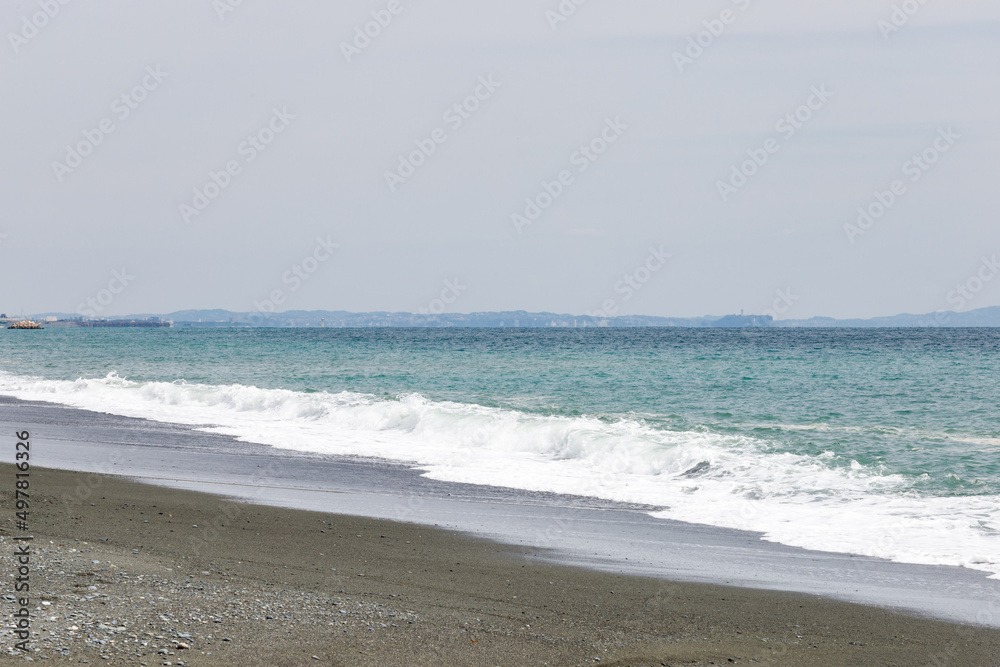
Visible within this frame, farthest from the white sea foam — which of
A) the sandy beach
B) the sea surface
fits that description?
the sandy beach

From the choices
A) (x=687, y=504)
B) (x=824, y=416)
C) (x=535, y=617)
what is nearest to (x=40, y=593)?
(x=535, y=617)

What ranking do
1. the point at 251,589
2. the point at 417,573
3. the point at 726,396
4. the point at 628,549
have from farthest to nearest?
the point at 726,396 → the point at 628,549 → the point at 417,573 → the point at 251,589

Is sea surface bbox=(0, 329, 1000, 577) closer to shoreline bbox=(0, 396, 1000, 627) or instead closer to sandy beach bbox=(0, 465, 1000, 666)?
shoreline bbox=(0, 396, 1000, 627)

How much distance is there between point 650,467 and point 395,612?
31.3ft

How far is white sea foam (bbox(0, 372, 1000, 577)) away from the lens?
10.6m

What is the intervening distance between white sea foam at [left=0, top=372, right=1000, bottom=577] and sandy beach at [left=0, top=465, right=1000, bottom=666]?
2977 mm

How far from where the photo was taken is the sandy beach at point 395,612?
5980mm

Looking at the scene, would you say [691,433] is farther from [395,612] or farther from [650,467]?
[395,612]

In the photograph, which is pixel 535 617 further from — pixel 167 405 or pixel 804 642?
pixel 167 405

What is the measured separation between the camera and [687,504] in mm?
12531

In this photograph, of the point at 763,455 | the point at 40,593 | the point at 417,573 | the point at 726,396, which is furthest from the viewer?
the point at 726,396

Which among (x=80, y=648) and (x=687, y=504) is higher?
(x=80, y=648)

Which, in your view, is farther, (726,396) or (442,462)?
(726,396)

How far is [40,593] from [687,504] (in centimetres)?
857
